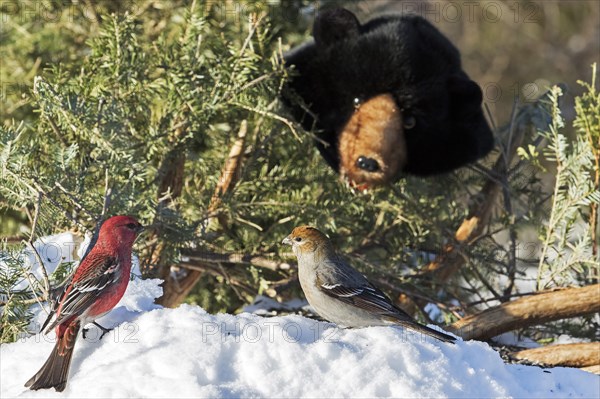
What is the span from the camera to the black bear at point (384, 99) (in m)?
2.52

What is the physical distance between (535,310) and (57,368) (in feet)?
4.63

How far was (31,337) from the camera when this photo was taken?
177 centimetres

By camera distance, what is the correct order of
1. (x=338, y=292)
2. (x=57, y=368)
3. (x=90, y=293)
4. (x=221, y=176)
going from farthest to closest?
(x=221, y=176) < (x=338, y=292) < (x=90, y=293) < (x=57, y=368)

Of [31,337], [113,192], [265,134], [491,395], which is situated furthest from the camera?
[265,134]

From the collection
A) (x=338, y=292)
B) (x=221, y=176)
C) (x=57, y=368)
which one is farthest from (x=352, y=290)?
(x=221, y=176)

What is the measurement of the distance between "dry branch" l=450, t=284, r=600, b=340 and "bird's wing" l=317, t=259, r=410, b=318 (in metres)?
0.46

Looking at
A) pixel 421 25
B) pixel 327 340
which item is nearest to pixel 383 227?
pixel 421 25

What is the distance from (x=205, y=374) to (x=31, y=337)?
50 cm

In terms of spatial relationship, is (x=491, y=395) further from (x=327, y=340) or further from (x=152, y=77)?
(x=152, y=77)

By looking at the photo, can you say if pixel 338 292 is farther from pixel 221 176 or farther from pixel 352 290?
pixel 221 176

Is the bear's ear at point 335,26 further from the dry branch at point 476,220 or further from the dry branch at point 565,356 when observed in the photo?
the dry branch at point 565,356

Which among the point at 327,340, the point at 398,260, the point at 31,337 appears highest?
the point at 327,340

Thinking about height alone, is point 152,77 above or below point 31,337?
above

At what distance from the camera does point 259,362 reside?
1532 millimetres
